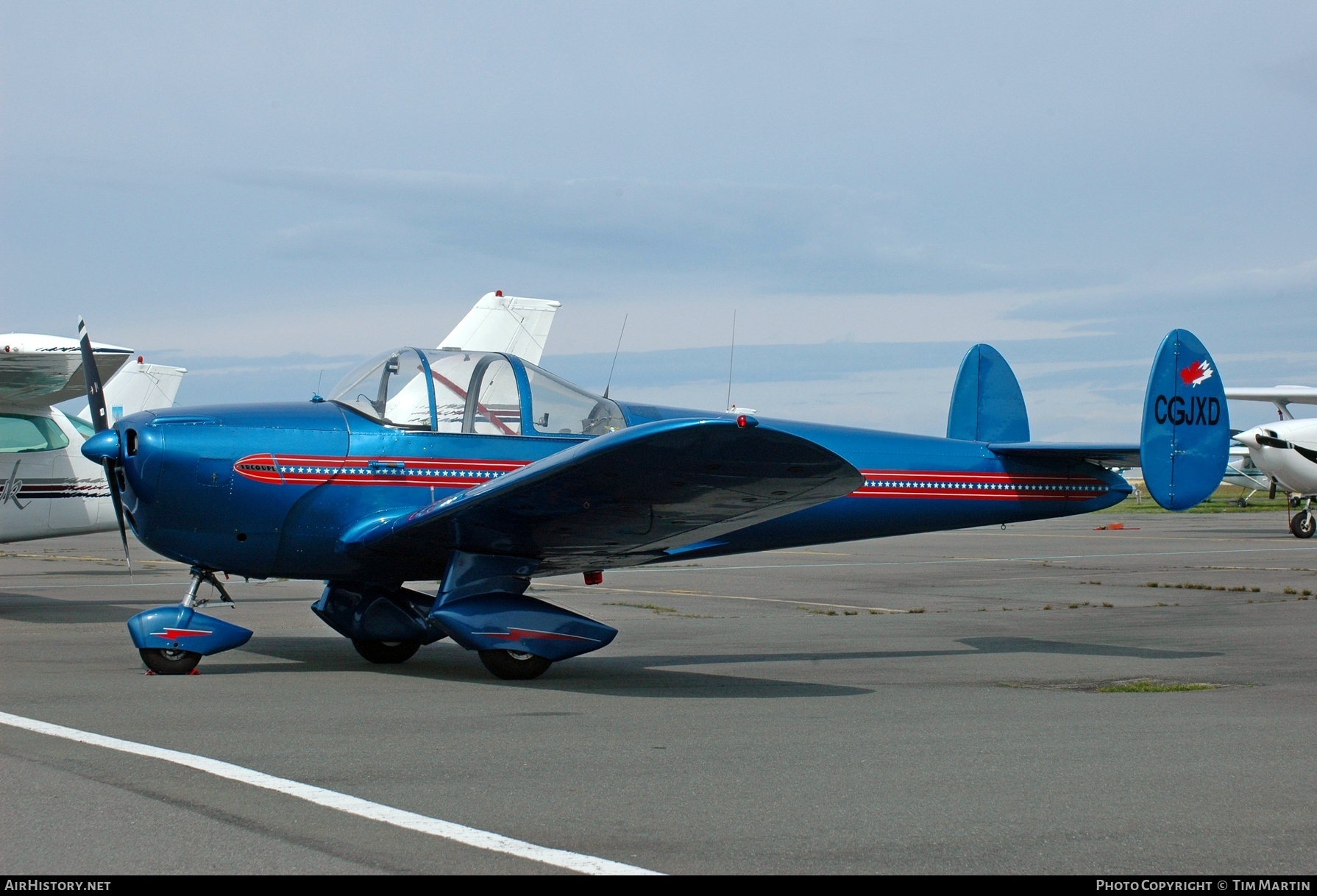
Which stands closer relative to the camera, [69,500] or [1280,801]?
[1280,801]

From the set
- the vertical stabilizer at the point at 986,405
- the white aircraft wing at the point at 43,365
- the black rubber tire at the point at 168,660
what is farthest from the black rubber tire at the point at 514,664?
the white aircraft wing at the point at 43,365

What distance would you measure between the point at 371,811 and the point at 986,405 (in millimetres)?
8418

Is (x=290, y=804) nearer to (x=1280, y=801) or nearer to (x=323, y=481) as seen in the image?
(x=1280, y=801)

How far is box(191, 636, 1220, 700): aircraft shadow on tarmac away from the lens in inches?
328

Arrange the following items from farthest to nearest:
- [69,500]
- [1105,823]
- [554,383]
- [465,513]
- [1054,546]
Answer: [1054,546]
[69,500]
[554,383]
[465,513]
[1105,823]

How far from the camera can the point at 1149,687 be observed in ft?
27.7

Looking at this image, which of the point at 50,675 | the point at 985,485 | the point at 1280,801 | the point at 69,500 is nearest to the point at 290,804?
the point at 1280,801

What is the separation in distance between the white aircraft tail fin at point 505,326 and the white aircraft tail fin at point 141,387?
6.44 metres

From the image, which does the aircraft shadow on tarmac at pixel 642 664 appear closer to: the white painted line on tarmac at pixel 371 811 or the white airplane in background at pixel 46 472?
the white painted line on tarmac at pixel 371 811

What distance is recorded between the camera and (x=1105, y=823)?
4477 millimetres

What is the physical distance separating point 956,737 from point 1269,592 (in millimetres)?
11972

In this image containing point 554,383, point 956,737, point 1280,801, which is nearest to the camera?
point 1280,801

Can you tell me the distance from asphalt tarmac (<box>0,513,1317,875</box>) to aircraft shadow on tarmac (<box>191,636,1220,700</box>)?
0.05m

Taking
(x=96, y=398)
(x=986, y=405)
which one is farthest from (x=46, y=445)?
(x=986, y=405)
